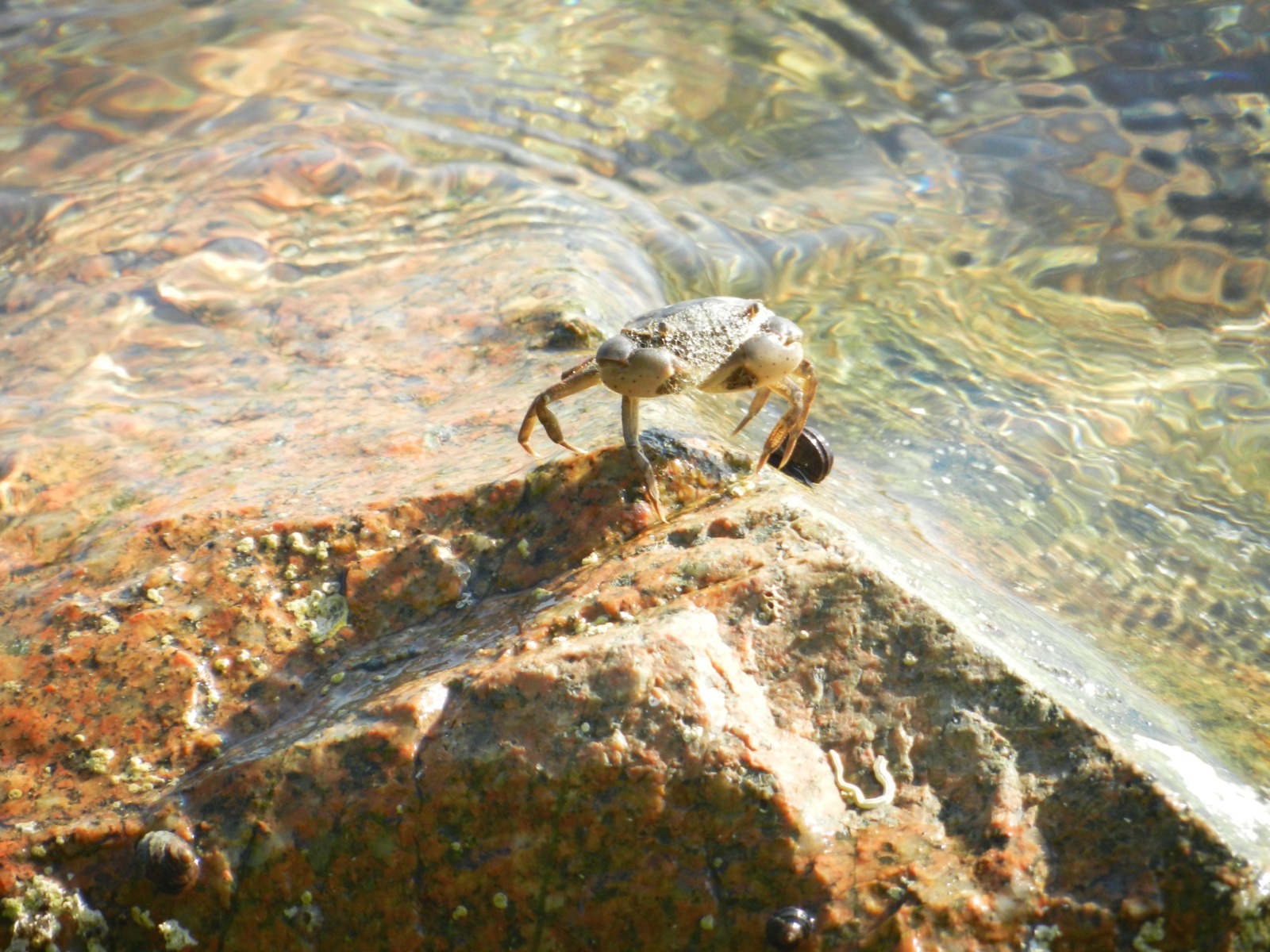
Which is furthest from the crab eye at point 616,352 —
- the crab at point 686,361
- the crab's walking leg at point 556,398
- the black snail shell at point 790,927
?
the black snail shell at point 790,927

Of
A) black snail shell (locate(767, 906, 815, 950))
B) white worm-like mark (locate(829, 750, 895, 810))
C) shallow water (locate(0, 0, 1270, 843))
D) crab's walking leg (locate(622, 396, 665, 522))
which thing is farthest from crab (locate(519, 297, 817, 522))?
black snail shell (locate(767, 906, 815, 950))

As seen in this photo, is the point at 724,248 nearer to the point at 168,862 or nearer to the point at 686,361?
the point at 686,361

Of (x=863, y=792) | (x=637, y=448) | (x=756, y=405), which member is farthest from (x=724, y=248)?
(x=863, y=792)

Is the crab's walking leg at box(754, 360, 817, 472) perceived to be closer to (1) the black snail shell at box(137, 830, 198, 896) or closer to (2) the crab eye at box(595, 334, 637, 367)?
(2) the crab eye at box(595, 334, 637, 367)

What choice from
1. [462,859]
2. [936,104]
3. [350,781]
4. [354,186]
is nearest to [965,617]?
[462,859]

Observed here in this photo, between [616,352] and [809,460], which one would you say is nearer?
[616,352]

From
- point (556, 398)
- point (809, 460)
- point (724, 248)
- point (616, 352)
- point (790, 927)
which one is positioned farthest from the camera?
point (724, 248)
